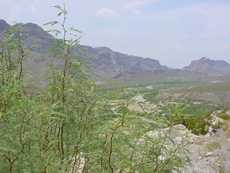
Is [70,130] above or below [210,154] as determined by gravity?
above

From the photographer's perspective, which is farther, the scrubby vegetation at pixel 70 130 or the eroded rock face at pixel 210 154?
the eroded rock face at pixel 210 154

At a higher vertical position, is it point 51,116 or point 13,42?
point 13,42

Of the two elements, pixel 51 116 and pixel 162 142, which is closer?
pixel 51 116

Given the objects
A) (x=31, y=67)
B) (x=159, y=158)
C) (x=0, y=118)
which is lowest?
(x=159, y=158)

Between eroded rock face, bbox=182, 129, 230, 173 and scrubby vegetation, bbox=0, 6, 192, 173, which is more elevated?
scrubby vegetation, bbox=0, 6, 192, 173

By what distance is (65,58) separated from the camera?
22.7 feet

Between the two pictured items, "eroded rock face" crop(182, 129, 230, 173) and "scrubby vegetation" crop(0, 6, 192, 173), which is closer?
"scrubby vegetation" crop(0, 6, 192, 173)

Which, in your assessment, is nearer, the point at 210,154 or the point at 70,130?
the point at 70,130

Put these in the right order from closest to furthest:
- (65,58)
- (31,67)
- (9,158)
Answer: (9,158)
(65,58)
(31,67)

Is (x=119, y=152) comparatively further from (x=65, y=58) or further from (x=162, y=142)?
(x=65, y=58)

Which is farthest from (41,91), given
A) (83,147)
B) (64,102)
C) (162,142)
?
(162,142)

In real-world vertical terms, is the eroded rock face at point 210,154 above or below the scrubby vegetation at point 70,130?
below

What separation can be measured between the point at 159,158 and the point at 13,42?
289cm

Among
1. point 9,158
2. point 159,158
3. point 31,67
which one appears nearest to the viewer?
point 9,158
